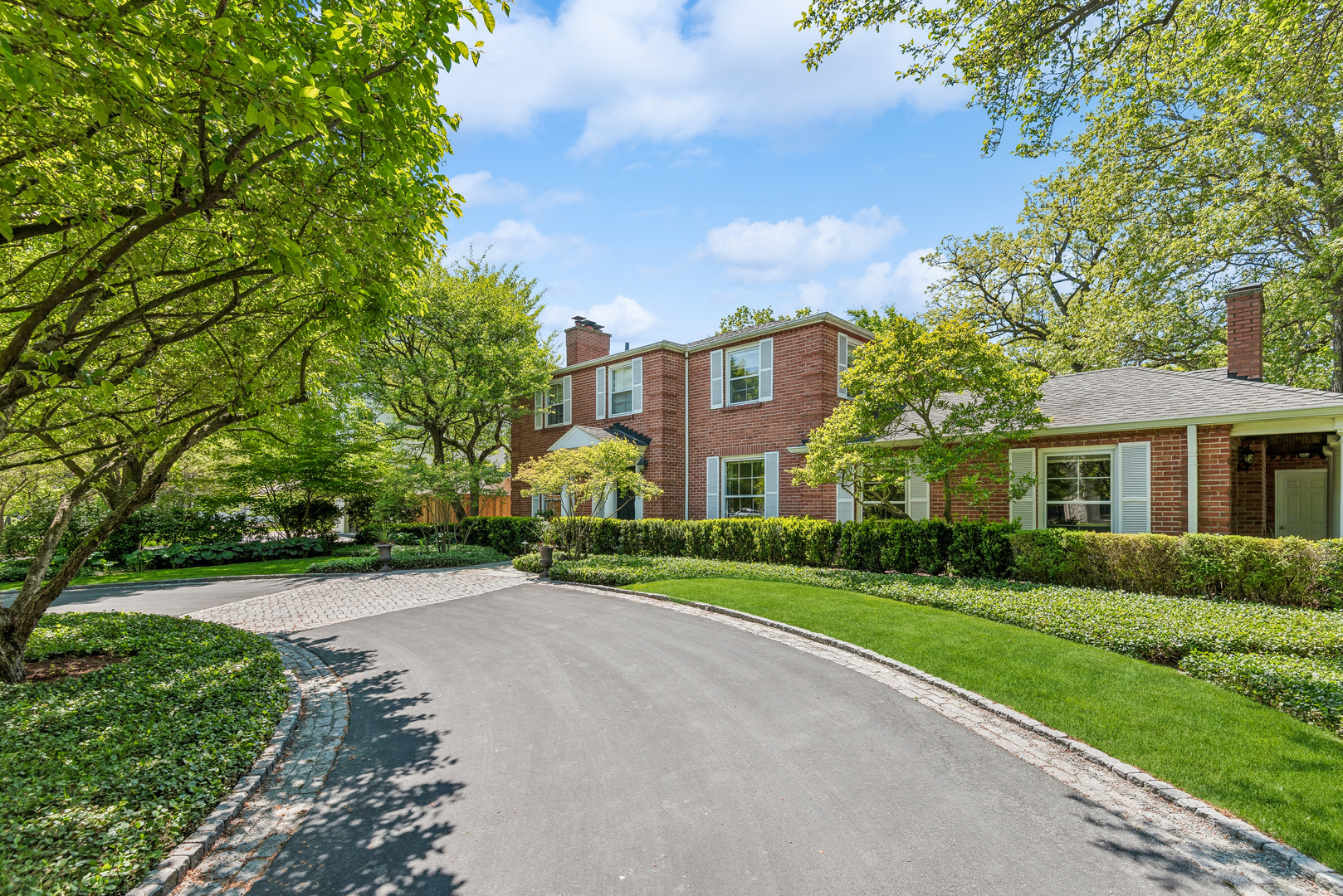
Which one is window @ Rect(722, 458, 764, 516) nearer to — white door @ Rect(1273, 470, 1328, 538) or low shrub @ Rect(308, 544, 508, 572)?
low shrub @ Rect(308, 544, 508, 572)

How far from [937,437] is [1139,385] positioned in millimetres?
4684

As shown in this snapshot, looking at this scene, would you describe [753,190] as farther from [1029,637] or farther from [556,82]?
[1029,637]

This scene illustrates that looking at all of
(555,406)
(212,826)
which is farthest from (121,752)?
(555,406)

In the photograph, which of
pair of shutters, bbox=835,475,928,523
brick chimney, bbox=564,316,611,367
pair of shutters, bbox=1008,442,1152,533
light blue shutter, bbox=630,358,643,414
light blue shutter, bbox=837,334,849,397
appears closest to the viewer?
pair of shutters, bbox=1008,442,1152,533

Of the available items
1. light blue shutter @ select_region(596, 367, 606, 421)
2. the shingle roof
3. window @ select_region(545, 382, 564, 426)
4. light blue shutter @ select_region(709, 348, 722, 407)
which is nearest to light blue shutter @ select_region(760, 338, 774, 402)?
light blue shutter @ select_region(709, 348, 722, 407)

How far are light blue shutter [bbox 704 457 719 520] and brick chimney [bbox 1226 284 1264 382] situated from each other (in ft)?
39.1

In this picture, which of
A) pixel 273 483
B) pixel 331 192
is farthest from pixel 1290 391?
pixel 273 483

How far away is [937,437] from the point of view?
37.2 feet

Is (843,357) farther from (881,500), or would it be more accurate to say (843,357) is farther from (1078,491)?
(1078,491)

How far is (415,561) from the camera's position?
16.4 m

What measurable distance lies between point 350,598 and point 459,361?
1129 cm

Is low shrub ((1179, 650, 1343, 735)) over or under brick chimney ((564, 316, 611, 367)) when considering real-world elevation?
under

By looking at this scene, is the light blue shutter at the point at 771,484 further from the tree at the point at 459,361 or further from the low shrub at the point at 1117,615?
the tree at the point at 459,361

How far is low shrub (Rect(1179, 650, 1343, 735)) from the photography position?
486 centimetres
